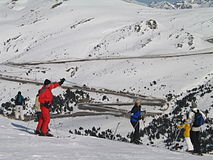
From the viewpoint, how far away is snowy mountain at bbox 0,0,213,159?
25.3 metres

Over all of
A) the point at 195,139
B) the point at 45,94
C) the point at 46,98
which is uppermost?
the point at 45,94

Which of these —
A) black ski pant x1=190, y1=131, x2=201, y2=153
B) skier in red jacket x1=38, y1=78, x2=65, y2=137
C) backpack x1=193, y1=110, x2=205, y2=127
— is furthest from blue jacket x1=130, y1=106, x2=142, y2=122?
skier in red jacket x1=38, y1=78, x2=65, y2=137

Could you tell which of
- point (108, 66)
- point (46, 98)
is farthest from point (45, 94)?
point (108, 66)

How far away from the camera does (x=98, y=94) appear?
31203mm

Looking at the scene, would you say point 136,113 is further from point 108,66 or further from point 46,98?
point 108,66

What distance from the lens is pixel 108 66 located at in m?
38.8

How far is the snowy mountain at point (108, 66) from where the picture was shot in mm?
25312

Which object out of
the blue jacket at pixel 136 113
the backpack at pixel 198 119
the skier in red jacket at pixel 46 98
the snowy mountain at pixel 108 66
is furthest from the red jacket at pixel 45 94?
the backpack at pixel 198 119

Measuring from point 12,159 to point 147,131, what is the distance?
48.9 ft

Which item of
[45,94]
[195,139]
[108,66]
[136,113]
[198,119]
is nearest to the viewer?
[45,94]

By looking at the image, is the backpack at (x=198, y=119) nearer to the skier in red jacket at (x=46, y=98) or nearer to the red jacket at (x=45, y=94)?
the skier in red jacket at (x=46, y=98)

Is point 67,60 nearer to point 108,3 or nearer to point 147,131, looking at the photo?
point 147,131

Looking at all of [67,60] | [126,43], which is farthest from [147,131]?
[126,43]

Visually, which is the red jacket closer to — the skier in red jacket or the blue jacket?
the skier in red jacket
